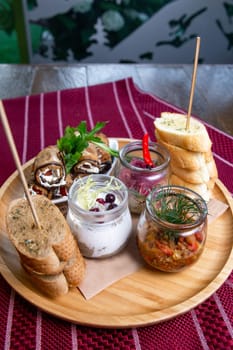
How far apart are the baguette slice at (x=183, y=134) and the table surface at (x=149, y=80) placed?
0.53m

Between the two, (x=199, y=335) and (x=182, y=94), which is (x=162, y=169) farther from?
(x=182, y=94)

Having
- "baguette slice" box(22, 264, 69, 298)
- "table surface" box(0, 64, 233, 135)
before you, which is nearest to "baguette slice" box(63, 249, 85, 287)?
"baguette slice" box(22, 264, 69, 298)

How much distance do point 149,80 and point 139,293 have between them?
4.00 feet

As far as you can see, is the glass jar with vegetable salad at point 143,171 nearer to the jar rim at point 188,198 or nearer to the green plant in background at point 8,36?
the jar rim at point 188,198

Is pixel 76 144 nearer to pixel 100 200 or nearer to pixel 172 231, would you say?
pixel 100 200

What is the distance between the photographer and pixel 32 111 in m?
1.54

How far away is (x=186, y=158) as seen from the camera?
39.7 inches

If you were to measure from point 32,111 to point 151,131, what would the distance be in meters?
0.49


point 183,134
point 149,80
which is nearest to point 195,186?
point 183,134

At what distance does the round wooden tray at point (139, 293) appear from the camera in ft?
2.50

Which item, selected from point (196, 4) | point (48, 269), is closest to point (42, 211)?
point (48, 269)

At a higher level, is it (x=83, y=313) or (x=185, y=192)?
(x=185, y=192)

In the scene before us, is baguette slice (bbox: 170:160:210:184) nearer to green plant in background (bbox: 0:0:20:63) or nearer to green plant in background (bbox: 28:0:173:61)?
green plant in background (bbox: 28:0:173:61)

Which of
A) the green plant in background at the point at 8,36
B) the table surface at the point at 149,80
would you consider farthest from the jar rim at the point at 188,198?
the green plant in background at the point at 8,36
